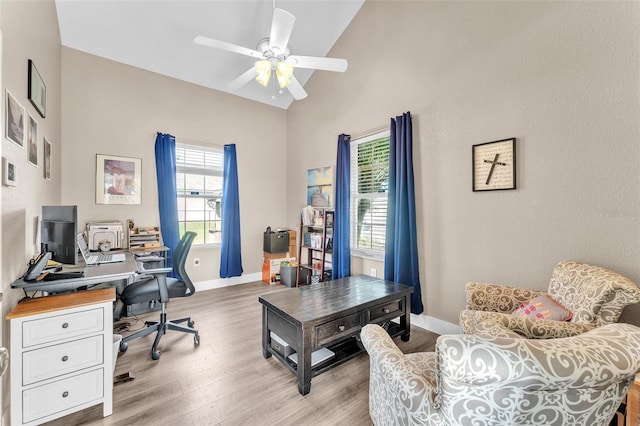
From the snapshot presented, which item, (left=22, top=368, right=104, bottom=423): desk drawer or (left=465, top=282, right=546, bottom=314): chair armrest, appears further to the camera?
(left=465, top=282, right=546, bottom=314): chair armrest

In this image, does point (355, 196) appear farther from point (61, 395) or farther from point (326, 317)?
point (61, 395)

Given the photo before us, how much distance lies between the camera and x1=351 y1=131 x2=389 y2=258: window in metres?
3.39

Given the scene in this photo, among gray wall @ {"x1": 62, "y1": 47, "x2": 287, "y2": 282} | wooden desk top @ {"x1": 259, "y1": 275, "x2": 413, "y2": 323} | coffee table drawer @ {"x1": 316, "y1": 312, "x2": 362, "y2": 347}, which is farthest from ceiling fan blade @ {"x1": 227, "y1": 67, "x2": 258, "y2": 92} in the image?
coffee table drawer @ {"x1": 316, "y1": 312, "x2": 362, "y2": 347}

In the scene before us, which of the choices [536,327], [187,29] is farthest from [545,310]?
[187,29]

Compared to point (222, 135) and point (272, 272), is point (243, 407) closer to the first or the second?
point (272, 272)

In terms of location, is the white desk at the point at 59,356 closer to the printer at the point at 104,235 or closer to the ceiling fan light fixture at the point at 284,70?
the printer at the point at 104,235

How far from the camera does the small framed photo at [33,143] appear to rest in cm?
187

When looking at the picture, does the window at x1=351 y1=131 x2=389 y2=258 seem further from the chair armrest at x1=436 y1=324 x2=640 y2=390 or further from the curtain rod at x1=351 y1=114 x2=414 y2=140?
the chair armrest at x1=436 y1=324 x2=640 y2=390

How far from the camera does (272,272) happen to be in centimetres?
444

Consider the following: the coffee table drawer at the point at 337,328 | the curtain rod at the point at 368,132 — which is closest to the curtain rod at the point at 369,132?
the curtain rod at the point at 368,132

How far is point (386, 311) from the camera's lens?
7.68 ft

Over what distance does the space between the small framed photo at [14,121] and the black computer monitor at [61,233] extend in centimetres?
48

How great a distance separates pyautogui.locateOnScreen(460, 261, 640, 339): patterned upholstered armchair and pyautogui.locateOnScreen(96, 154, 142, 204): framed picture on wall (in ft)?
13.3

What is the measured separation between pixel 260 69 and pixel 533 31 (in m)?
2.27
